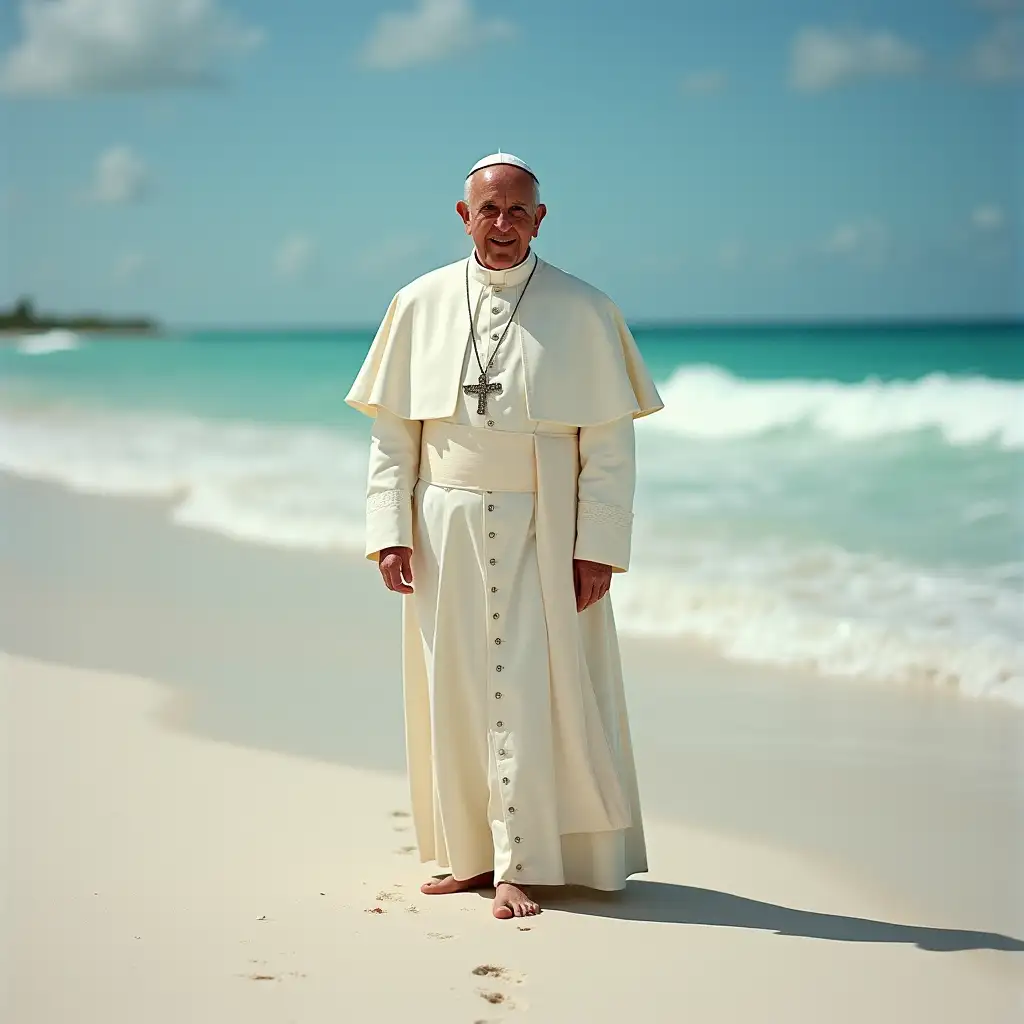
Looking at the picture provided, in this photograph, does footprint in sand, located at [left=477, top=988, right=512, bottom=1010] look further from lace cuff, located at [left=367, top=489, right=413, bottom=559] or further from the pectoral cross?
the pectoral cross

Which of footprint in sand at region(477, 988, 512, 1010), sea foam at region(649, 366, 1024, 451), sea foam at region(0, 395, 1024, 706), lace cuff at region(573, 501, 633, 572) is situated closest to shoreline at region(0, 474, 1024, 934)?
sea foam at region(0, 395, 1024, 706)

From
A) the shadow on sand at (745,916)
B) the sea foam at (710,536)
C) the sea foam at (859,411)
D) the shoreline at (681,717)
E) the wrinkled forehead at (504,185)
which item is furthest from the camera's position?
the sea foam at (859,411)

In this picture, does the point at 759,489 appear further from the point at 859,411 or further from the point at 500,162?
the point at 500,162

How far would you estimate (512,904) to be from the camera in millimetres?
3838

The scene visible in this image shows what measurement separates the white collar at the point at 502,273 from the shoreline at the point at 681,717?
1.85 metres

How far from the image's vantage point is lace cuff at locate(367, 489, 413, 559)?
13.3 ft

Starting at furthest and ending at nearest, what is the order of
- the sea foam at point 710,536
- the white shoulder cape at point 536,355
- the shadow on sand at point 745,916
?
the sea foam at point 710,536 → the white shoulder cape at point 536,355 → the shadow on sand at point 745,916

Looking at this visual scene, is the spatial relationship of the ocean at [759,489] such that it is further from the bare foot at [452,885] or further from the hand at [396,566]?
the hand at [396,566]

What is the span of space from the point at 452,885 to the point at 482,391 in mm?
1342

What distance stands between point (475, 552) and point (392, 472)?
13.3 inches

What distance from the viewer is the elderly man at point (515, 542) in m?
3.95

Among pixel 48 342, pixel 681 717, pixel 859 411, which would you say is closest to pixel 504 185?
pixel 681 717

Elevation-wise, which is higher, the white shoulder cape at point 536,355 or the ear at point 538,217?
the ear at point 538,217

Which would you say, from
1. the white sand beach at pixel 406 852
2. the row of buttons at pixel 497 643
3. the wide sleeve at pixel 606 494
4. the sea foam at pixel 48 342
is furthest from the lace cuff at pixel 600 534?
the sea foam at pixel 48 342
